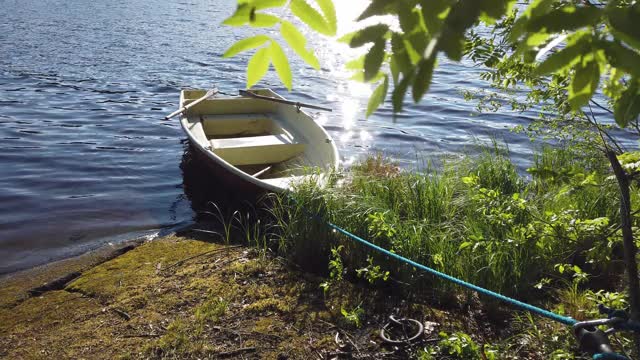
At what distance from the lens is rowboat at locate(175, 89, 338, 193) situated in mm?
6473

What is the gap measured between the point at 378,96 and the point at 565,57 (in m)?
0.45

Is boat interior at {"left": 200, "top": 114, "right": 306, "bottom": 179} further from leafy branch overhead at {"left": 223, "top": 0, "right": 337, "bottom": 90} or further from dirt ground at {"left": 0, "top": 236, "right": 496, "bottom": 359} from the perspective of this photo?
leafy branch overhead at {"left": 223, "top": 0, "right": 337, "bottom": 90}

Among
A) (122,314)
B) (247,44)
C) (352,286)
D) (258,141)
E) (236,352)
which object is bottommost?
(122,314)

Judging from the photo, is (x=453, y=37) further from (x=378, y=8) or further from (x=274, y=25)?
(x=274, y=25)

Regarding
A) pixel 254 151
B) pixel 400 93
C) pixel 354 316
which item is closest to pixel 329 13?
pixel 400 93

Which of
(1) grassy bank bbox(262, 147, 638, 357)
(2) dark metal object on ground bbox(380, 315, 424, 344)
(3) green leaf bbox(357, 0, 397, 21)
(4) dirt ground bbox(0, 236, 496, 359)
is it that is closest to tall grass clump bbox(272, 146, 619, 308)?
(1) grassy bank bbox(262, 147, 638, 357)

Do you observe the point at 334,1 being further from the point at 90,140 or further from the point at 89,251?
the point at 90,140

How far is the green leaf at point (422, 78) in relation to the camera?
1052mm

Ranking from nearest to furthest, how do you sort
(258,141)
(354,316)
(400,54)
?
(400,54) → (354,316) → (258,141)

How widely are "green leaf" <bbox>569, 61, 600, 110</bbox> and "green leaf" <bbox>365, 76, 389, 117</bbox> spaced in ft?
1.53

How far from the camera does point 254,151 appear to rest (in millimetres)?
7727

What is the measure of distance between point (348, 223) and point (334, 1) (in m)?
3.45

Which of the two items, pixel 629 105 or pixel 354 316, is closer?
pixel 629 105

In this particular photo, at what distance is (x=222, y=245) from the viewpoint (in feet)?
17.7
